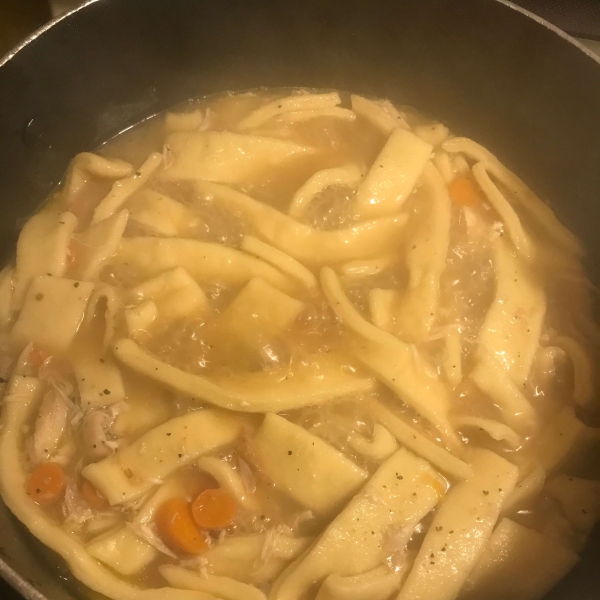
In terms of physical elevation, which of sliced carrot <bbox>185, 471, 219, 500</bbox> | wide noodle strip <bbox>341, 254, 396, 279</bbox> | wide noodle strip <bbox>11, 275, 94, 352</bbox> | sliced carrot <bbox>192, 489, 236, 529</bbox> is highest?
wide noodle strip <bbox>11, 275, 94, 352</bbox>

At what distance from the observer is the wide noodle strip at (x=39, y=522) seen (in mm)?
2564

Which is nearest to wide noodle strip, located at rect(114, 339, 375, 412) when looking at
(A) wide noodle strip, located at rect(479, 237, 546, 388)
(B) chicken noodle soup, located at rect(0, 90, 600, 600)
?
(B) chicken noodle soup, located at rect(0, 90, 600, 600)

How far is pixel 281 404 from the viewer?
2893 millimetres

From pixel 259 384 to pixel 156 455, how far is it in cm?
58

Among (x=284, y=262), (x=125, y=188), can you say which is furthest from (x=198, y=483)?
(x=125, y=188)

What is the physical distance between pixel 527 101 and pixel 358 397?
82.6 inches

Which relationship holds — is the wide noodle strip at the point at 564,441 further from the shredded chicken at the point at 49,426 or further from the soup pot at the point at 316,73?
the shredded chicken at the point at 49,426

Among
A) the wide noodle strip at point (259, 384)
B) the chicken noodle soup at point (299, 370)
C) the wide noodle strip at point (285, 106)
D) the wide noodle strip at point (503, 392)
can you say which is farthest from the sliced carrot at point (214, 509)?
the wide noodle strip at point (285, 106)

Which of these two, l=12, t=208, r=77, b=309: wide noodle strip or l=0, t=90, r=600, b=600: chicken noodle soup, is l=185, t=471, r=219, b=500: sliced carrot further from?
l=12, t=208, r=77, b=309: wide noodle strip

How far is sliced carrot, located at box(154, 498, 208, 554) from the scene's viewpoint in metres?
2.71

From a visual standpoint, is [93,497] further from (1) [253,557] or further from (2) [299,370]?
(2) [299,370]

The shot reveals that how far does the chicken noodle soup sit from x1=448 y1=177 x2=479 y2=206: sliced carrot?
0.01m

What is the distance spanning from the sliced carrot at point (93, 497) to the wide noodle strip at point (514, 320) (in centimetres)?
201

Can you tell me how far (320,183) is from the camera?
3639mm
